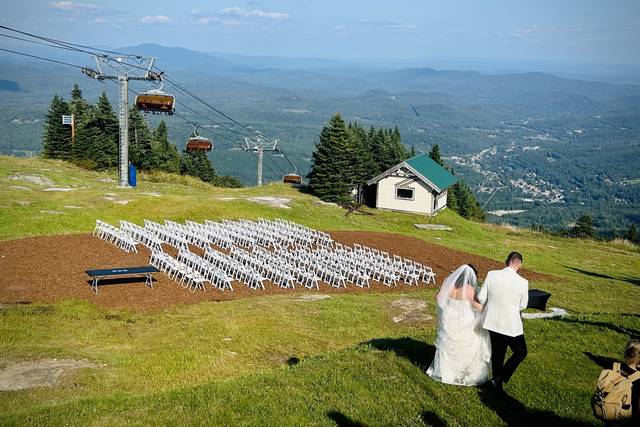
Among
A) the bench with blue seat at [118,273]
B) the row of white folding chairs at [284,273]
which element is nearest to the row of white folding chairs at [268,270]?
the row of white folding chairs at [284,273]

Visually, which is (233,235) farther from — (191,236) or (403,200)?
(403,200)

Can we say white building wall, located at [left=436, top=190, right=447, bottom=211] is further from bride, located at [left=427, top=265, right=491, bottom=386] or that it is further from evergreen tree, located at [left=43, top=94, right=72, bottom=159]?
evergreen tree, located at [left=43, top=94, right=72, bottom=159]

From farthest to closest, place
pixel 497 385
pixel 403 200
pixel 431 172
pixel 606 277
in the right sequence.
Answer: pixel 431 172 → pixel 403 200 → pixel 606 277 → pixel 497 385

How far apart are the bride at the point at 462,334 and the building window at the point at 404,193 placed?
34.5 meters

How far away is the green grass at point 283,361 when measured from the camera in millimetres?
8742

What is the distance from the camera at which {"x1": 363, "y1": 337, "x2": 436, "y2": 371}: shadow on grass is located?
1105cm

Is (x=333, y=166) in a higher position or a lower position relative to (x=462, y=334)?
lower

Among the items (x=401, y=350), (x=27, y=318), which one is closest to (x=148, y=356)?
(x=27, y=318)

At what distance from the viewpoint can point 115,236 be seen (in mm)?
25328

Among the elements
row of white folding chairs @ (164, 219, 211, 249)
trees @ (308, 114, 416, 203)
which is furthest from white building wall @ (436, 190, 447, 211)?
row of white folding chairs @ (164, 219, 211, 249)

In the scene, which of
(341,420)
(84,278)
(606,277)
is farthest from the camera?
(606,277)

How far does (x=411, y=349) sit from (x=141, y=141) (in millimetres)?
63935

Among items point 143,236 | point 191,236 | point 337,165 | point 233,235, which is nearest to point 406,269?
point 233,235

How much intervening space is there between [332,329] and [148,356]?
5.37m
